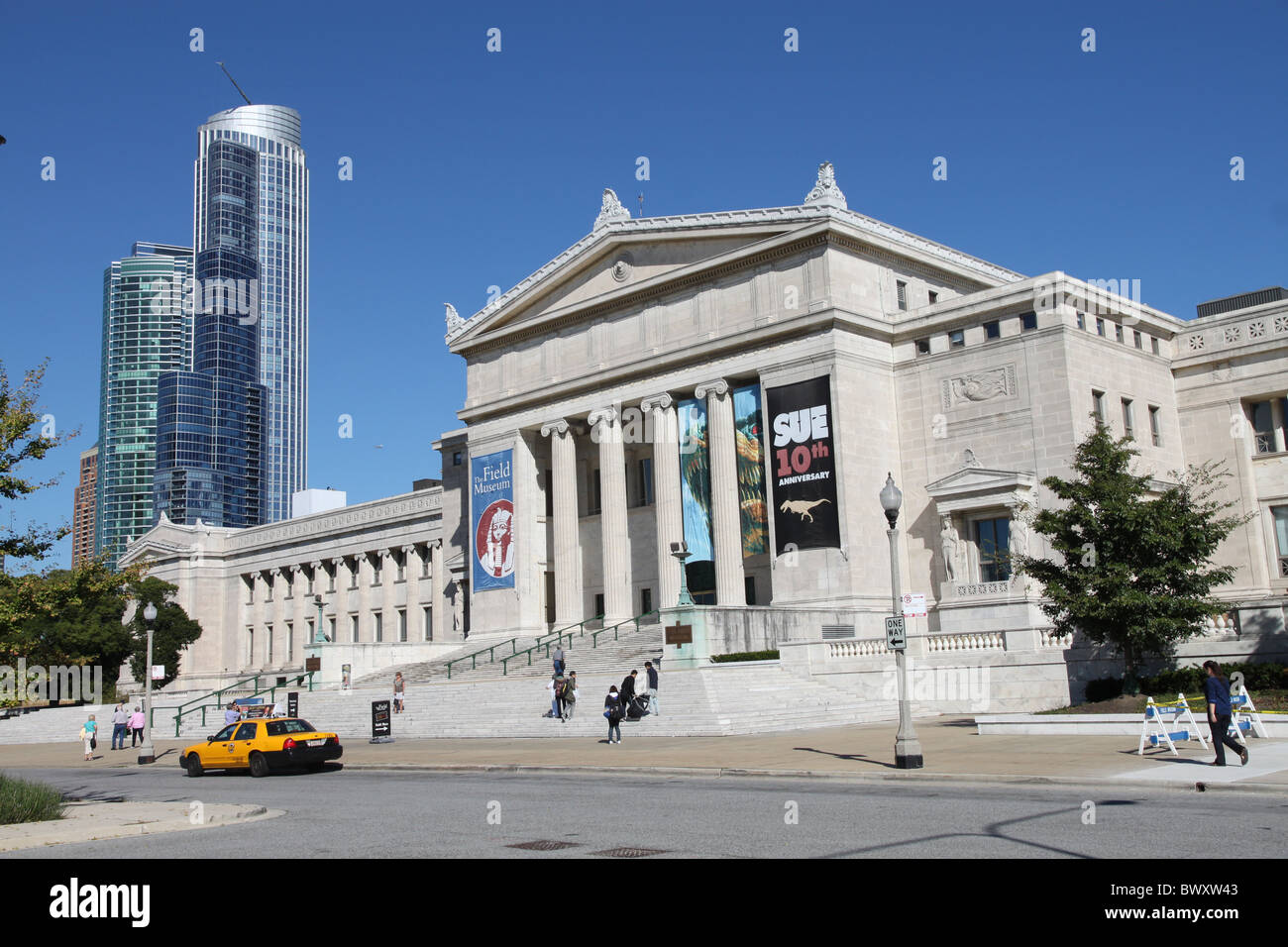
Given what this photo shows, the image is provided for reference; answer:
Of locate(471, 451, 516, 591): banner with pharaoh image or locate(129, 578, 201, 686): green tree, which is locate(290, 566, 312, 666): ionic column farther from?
locate(471, 451, 516, 591): banner with pharaoh image

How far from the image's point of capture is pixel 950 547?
48.2 m

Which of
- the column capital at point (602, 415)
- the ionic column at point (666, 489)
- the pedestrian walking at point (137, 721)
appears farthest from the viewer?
the column capital at point (602, 415)

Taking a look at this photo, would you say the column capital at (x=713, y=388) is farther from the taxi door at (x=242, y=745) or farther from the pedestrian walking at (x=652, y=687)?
the taxi door at (x=242, y=745)

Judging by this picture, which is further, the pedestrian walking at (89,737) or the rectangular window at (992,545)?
the rectangular window at (992,545)

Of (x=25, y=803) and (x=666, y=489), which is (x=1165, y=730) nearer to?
(x=25, y=803)

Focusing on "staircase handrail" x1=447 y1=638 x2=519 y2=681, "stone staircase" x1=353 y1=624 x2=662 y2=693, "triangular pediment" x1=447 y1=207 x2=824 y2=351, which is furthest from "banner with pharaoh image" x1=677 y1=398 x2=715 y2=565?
"staircase handrail" x1=447 y1=638 x2=519 y2=681

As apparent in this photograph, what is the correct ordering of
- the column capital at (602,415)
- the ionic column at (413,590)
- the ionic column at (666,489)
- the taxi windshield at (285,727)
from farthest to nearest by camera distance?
1. the ionic column at (413,590)
2. the column capital at (602,415)
3. the ionic column at (666,489)
4. the taxi windshield at (285,727)

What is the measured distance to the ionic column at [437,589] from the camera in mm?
76500

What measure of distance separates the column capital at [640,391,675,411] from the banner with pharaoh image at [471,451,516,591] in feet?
32.1

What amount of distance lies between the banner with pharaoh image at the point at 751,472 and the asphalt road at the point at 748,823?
3153 centimetres

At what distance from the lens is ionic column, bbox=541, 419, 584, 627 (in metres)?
61.3

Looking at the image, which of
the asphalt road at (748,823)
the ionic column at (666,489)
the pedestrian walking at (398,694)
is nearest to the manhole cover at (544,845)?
the asphalt road at (748,823)
